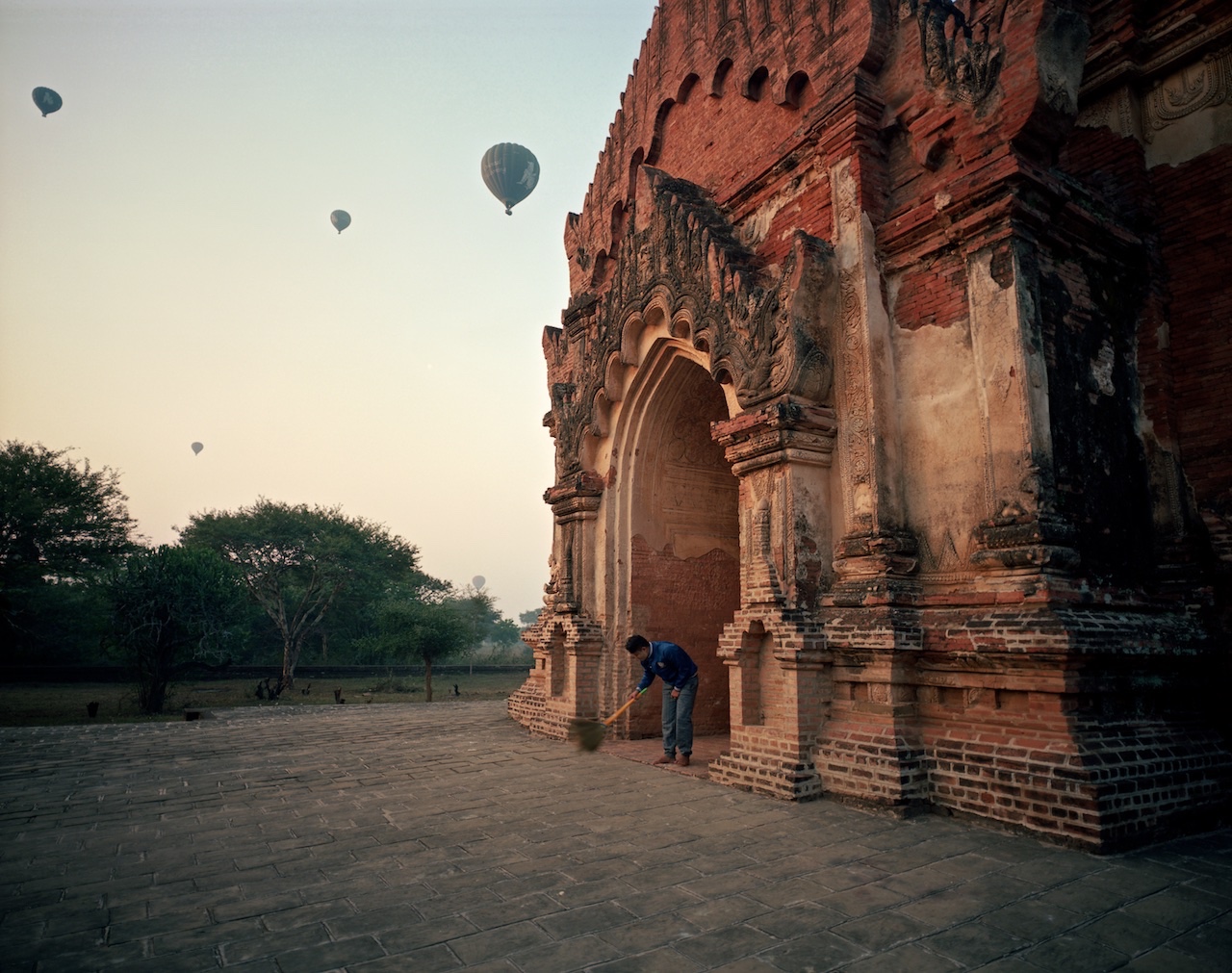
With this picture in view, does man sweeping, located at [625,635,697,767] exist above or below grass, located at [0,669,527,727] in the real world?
above

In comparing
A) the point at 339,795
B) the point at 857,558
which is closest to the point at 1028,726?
the point at 857,558

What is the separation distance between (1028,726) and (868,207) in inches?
193

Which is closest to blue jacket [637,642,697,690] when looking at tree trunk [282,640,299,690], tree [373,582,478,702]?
tree [373,582,478,702]

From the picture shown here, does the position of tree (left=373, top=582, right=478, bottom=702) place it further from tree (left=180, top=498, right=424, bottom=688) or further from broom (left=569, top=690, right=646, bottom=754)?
broom (left=569, top=690, right=646, bottom=754)

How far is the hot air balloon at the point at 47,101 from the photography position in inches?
1113

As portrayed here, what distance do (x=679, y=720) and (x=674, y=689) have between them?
374 mm

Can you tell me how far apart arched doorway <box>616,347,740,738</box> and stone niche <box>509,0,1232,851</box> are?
1827 mm

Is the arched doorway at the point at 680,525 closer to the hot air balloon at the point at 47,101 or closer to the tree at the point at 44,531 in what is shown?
the tree at the point at 44,531

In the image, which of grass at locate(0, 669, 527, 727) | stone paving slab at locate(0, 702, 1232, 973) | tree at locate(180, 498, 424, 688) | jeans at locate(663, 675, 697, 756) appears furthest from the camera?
tree at locate(180, 498, 424, 688)

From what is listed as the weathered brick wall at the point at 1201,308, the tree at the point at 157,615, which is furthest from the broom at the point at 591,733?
the tree at the point at 157,615

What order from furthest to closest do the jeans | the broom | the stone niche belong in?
the broom < the jeans < the stone niche

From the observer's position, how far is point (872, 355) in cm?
706

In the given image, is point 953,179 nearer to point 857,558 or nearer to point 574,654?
point 857,558

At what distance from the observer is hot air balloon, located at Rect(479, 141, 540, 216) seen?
25453 mm
